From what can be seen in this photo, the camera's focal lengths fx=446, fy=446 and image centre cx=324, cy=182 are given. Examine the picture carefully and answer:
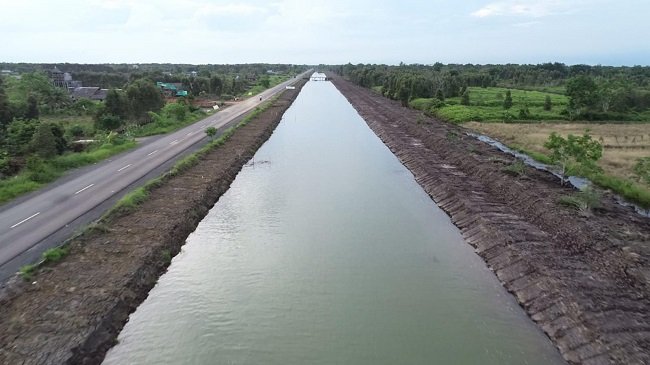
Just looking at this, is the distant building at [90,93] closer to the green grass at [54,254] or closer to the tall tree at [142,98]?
the tall tree at [142,98]

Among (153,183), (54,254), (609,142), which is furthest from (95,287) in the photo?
(609,142)

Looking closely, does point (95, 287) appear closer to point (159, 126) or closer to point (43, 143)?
point (43, 143)

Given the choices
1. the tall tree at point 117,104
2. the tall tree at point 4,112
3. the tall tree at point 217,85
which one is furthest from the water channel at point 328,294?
the tall tree at point 217,85

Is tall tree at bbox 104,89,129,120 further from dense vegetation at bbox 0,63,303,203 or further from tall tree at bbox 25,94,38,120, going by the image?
tall tree at bbox 25,94,38,120

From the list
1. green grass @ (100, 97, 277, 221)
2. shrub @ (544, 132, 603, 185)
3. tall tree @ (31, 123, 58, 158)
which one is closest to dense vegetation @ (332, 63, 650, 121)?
shrub @ (544, 132, 603, 185)

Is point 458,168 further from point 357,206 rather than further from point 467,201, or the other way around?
point 357,206

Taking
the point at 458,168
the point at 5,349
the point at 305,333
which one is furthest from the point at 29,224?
the point at 458,168
